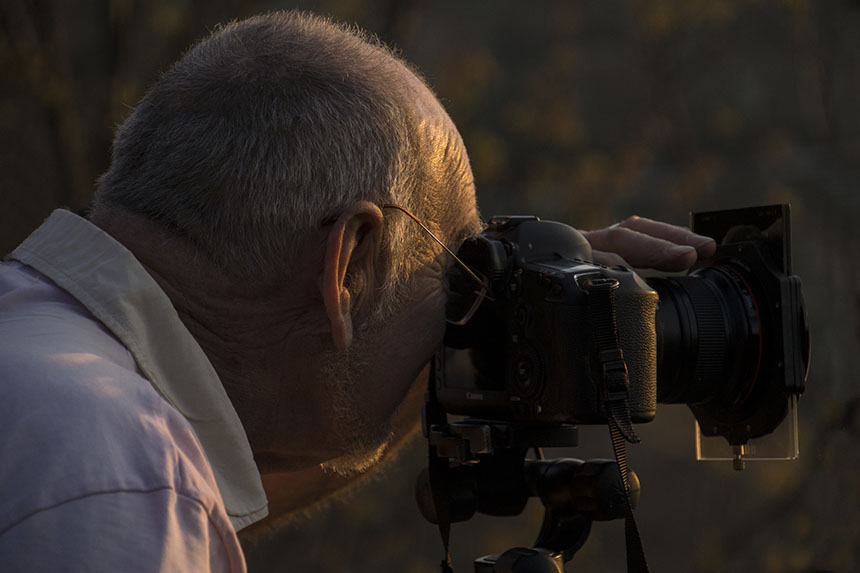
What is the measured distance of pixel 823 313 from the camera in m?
2.37

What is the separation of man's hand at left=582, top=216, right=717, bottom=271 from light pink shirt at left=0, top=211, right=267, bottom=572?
654 millimetres

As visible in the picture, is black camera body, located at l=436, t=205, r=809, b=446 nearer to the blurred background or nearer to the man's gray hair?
the man's gray hair

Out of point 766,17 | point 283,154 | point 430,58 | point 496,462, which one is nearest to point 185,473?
point 283,154

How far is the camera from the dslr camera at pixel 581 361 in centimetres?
100

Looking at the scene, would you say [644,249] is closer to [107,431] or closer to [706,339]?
[706,339]

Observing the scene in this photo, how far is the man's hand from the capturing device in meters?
1.23

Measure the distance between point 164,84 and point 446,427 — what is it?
1.76 feet

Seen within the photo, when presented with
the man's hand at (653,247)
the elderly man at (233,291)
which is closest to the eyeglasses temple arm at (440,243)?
the elderly man at (233,291)

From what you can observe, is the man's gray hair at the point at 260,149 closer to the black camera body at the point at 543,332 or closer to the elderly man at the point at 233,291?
the elderly man at the point at 233,291

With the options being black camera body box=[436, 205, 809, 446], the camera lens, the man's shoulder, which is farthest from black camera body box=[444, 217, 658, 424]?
the man's shoulder

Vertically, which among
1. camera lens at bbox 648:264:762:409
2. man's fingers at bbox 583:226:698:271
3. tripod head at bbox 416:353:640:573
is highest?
man's fingers at bbox 583:226:698:271

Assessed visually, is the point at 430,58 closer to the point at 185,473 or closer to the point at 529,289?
the point at 529,289

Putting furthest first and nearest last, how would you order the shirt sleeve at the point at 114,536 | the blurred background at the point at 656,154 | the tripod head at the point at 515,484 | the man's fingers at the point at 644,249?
1. the blurred background at the point at 656,154
2. the man's fingers at the point at 644,249
3. the tripod head at the point at 515,484
4. the shirt sleeve at the point at 114,536

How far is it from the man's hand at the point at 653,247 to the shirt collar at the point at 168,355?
0.63 m
